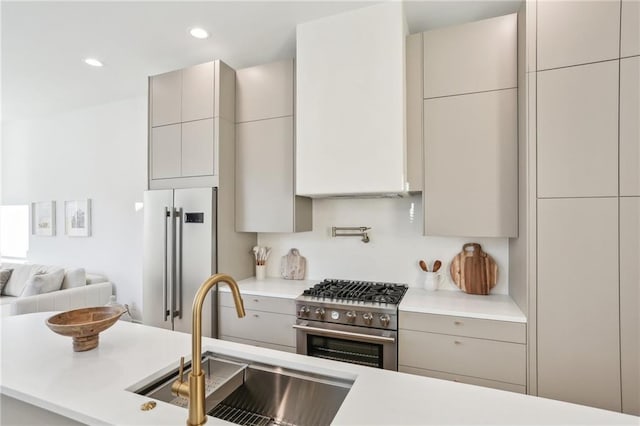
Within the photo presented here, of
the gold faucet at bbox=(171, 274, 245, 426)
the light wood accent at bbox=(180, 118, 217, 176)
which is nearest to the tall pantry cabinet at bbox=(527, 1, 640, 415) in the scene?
the gold faucet at bbox=(171, 274, 245, 426)

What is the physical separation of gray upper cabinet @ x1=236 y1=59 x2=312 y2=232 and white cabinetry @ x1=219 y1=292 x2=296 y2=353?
23.3 inches

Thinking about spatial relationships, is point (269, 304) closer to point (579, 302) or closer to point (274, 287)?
point (274, 287)

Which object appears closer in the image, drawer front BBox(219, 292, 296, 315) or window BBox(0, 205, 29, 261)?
drawer front BBox(219, 292, 296, 315)

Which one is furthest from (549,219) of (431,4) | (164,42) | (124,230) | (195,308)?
(124,230)

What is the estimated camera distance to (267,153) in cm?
280

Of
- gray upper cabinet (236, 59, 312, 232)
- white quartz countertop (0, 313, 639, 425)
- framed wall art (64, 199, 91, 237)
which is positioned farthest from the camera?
framed wall art (64, 199, 91, 237)

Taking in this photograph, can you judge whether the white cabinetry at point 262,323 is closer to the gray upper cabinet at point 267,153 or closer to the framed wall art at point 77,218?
the gray upper cabinet at point 267,153

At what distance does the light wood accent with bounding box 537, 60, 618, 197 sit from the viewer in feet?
5.69

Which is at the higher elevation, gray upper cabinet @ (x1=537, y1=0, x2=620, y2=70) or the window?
Result: gray upper cabinet @ (x1=537, y1=0, x2=620, y2=70)

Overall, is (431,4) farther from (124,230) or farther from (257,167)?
(124,230)

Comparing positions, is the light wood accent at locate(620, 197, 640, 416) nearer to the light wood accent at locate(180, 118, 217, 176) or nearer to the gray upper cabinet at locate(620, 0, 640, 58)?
the gray upper cabinet at locate(620, 0, 640, 58)

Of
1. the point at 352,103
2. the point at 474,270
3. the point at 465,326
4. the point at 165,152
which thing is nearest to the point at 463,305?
the point at 465,326

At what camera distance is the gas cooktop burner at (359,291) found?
2266 millimetres

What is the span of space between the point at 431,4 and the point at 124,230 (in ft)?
12.9
